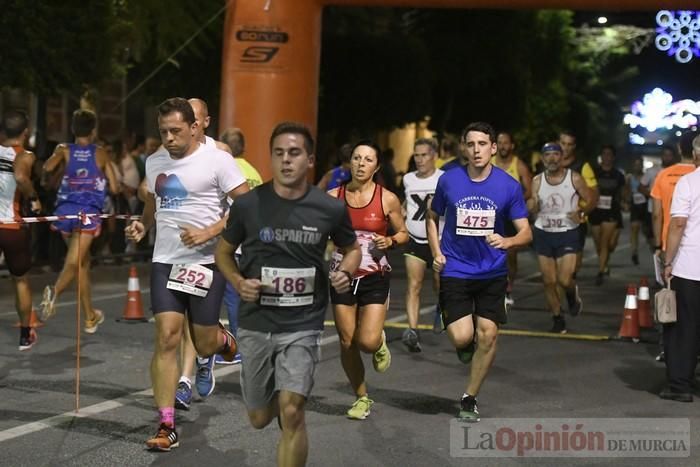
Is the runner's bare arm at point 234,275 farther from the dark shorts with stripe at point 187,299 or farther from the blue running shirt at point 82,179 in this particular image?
the blue running shirt at point 82,179

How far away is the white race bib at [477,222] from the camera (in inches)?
351

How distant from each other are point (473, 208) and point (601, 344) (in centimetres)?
444

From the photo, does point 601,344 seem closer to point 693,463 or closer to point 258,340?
point 693,463

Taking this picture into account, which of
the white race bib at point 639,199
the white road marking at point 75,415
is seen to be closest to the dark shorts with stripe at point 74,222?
the white road marking at point 75,415

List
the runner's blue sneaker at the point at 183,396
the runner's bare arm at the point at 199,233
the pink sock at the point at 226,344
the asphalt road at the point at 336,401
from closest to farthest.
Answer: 1. the asphalt road at the point at 336,401
2. the runner's bare arm at the point at 199,233
3. the pink sock at the point at 226,344
4. the runner's blue sneaker at the point at 183,396

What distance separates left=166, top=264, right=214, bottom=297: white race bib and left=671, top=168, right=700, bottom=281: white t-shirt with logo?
370 centimetres

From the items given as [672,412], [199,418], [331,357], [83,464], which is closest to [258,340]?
[83,464]

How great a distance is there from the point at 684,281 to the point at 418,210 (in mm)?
3217

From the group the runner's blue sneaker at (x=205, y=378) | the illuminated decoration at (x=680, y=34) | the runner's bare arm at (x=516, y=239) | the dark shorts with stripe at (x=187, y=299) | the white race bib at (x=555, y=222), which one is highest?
the illuminated decoration at (x=680, y=34)

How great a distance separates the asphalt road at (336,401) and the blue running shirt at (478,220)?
0.98 m

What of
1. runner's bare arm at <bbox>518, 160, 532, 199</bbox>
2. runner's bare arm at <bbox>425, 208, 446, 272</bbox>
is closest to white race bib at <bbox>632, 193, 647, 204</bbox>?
runner's bare arm at <bbox>518, 160, 532, 199</bbox>

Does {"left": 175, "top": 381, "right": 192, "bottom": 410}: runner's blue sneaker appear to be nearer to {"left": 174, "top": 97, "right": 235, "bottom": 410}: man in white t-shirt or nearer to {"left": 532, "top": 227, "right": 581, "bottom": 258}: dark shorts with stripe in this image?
{"left": 174, "top": 97, "right": 235, "bottom": 410}: man in white t-shirt

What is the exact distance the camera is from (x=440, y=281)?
9078 millimetres

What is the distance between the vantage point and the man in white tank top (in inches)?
531
